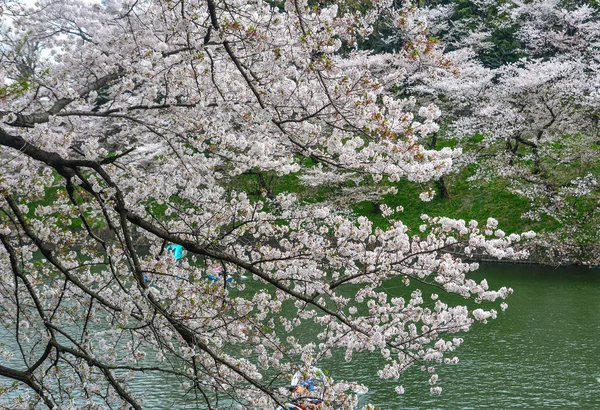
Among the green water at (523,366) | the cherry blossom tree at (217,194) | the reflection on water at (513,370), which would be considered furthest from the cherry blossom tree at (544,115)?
the cherry blossom tree at (217,194)

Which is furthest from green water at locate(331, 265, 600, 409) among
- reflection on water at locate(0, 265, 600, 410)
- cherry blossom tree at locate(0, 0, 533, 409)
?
cherry blossom tree at locate(0, 0, 533, 409)

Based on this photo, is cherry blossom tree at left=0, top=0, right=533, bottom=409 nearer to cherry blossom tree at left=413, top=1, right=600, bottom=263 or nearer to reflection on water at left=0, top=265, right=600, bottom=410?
reflection on water at left=0, top=265, right=600, bottom=410

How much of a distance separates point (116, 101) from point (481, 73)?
21.0 m

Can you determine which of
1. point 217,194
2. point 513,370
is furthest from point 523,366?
point 217,194

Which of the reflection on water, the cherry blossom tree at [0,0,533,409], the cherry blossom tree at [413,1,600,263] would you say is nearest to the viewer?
the cherry blossom tree at [0,0,533,409]

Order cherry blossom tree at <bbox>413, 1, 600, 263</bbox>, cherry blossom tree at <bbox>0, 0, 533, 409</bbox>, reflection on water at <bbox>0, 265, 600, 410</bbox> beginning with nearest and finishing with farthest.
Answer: cherry blossom tree at <bbox>0, 0, 533, 409</bbox>, reflection on water at <bbox>0, 265, 600, 410</bbox>, cherry blossom tree at <bbox>413, 1, 600, 263</bbox>

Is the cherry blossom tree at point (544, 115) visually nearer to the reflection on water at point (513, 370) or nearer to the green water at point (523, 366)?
the green water at point (523, 366)

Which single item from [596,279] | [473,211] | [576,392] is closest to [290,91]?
[576,392]

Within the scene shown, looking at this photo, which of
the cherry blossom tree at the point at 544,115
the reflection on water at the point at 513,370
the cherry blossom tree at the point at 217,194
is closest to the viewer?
the cherry blossom tree at the point at 217,194

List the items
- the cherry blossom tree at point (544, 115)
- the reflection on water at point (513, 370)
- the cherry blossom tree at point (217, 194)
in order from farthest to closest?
1. the cherry blossom tree at point (544, 115)
2. the reflection on water at point (513, 370)
3. the cherry blossom tree at point (217, 194)

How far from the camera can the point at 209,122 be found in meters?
4.12

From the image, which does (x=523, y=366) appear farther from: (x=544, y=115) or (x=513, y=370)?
(x=544, y=115)

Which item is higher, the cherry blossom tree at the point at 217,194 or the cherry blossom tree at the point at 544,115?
the cherry blossom tree at the point at 544,115

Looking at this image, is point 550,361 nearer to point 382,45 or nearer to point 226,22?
point 226,22
